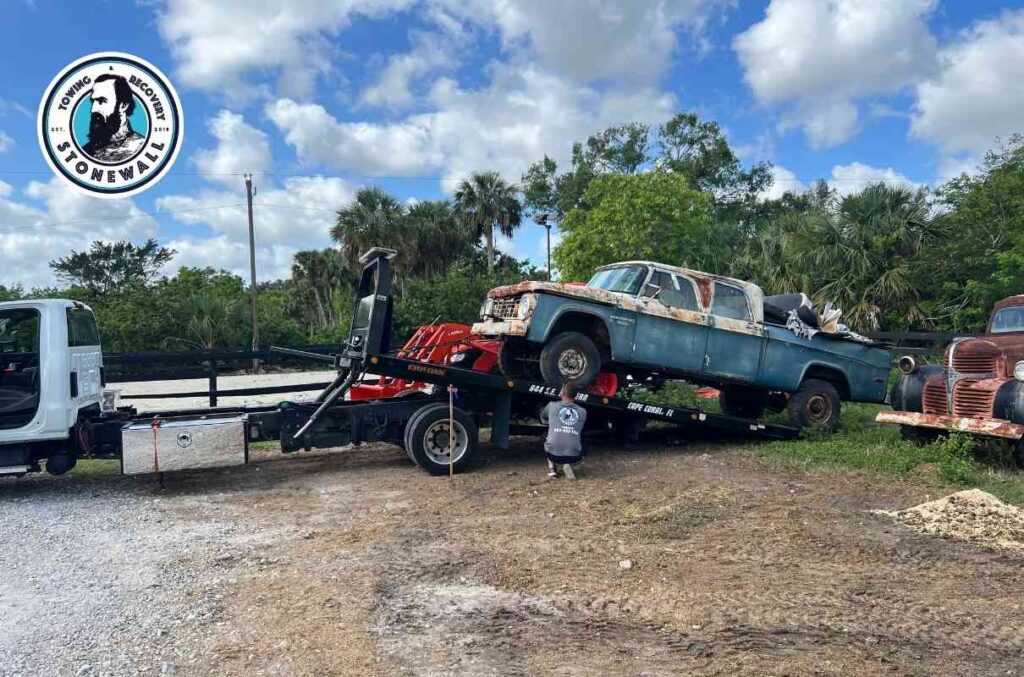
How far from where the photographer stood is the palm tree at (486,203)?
3972cm

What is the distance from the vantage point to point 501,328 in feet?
30.0

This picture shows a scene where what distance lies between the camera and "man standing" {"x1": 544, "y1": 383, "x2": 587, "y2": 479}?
27.6 ft

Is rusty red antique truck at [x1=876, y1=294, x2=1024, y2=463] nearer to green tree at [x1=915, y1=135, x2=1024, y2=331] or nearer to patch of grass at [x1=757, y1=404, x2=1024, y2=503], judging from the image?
patch of grass at [x1=757, y1=404, x2=1024, y2=503]

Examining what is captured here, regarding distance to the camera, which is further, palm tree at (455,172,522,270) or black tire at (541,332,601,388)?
palm tree at (455,172,522,270)

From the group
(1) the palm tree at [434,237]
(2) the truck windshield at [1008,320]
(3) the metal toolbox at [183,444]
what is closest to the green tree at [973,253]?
(2) the truck windshield at [1008,320]

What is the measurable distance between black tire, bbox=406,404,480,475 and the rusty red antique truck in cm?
503

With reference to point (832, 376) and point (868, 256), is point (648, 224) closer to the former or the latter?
point (868, 256)

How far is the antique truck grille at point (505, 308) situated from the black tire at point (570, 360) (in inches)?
21.3

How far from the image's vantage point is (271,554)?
19.7ft

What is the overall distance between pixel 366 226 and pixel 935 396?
29.7 meters

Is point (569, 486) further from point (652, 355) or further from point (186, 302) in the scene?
point (186, 302)

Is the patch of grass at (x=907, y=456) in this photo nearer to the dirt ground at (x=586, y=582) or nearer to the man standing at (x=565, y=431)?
the dirt ground at (x=586, y=582)

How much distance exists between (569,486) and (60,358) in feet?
17.5

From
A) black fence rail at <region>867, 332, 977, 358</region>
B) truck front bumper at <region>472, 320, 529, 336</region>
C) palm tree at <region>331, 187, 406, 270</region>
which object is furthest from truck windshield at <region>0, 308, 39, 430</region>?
palm tree at <region>331, 187, 406, 270</region>
